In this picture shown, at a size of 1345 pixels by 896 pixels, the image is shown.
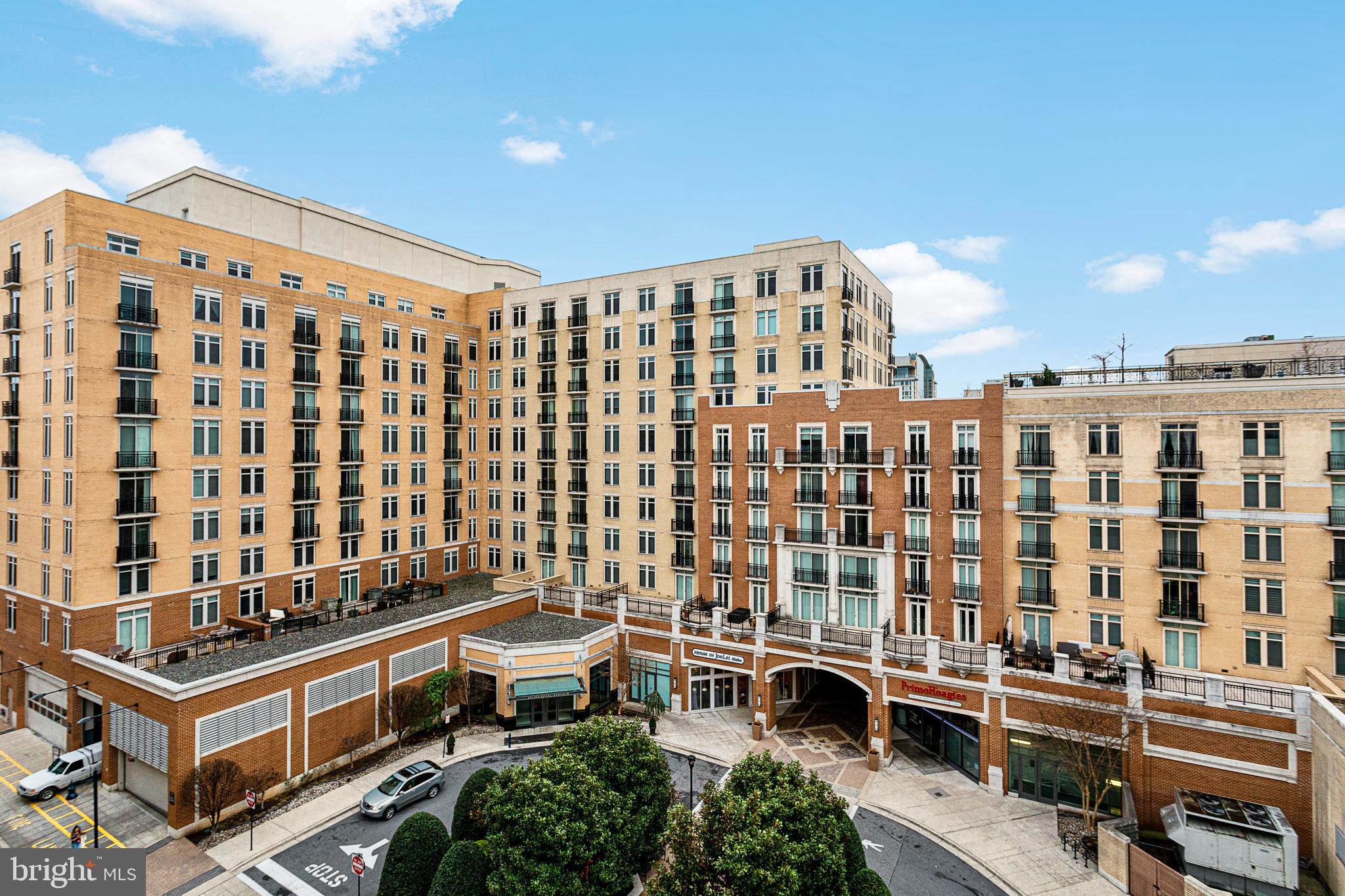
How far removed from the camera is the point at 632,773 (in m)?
22.9

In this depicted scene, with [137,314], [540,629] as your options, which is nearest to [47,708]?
[137,314]

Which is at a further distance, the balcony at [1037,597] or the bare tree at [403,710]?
the balcony at [1037,597]

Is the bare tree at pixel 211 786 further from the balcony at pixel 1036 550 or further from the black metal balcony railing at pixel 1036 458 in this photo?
the black metal balcony railing at pixel 1036 458

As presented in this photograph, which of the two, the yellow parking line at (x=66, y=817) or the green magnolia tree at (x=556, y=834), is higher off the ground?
the green magnolia tree at (x=556, y=834)

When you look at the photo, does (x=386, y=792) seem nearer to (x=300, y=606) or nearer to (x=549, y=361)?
(x=300, y=606)

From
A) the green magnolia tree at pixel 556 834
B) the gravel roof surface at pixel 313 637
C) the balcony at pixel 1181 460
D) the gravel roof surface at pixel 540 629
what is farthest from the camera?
the gravel roof surface at pixel 540 629

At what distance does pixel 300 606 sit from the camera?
132ft

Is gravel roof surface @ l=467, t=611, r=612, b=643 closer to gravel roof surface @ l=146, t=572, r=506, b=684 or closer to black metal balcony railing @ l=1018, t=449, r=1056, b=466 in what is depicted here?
gravel roof surface @ l=146, t=572, r=506, b=684

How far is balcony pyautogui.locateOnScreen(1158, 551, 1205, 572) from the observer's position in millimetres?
31641

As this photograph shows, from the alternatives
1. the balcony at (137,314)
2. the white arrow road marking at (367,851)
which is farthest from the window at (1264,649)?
the balcony at (137,314)

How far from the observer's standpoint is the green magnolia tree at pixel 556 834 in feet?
64.7

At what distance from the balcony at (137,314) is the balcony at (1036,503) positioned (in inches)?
1817

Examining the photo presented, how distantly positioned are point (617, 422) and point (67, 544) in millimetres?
30060

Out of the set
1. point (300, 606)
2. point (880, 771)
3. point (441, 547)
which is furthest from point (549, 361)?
point (880, 771)
